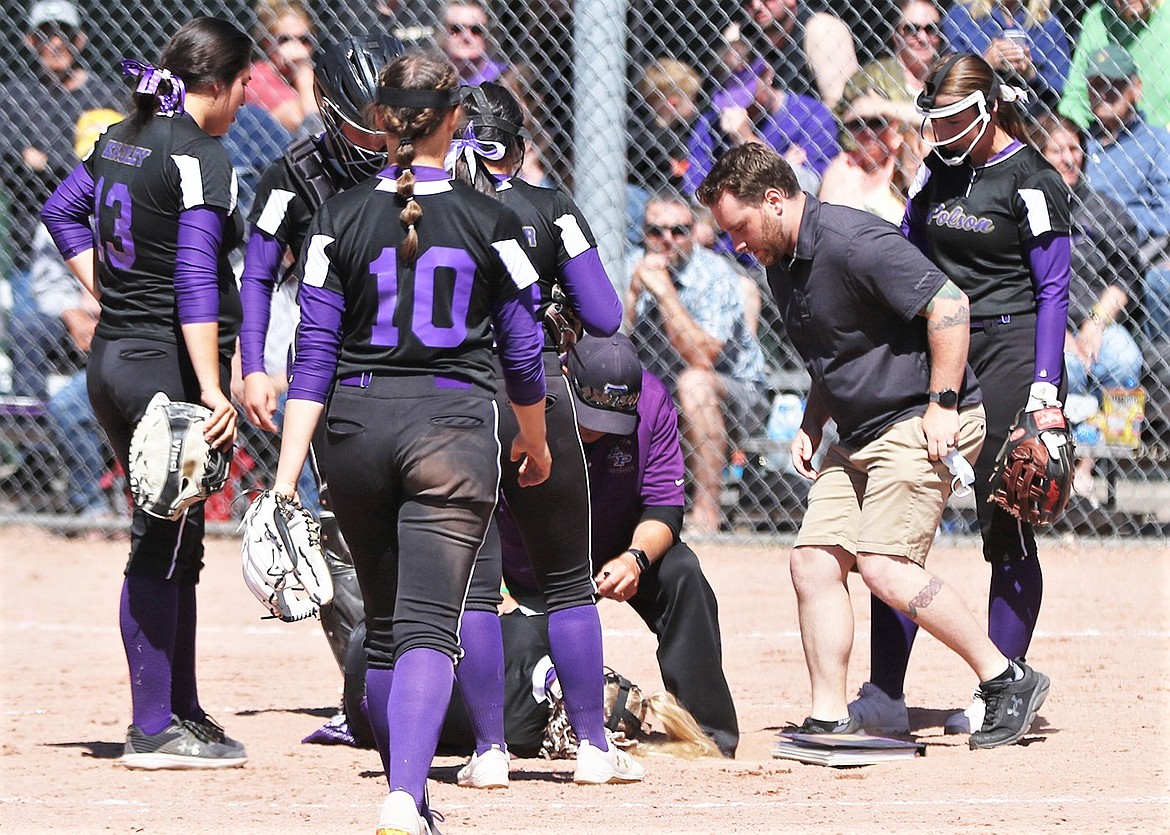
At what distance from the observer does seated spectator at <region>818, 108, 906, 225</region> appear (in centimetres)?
834

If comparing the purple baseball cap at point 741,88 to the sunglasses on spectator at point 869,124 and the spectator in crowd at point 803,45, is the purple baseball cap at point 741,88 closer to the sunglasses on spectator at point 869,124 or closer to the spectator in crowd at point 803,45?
the spectator in crowd at point 803,45

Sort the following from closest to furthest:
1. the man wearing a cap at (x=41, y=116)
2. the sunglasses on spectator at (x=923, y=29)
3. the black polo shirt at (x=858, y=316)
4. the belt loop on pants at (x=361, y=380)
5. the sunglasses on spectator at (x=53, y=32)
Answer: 1. the belt loop on pants at (x=361, y=380)
2. the black polo shirt at (x=858, y=316)
3. the sunglasses on spectator at (x=923, y=29)
4. the man wearing a cap at (x=41, y=116)
5. the sunglasses on spectator at (x=53, y=32)

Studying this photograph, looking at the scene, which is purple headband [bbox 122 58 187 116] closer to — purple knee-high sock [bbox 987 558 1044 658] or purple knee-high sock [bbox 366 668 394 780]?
purple knee-high sock [bbox 366 668 394 780]

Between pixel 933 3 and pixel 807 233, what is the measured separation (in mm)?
3974

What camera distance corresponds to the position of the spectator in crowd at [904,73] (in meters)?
8.27

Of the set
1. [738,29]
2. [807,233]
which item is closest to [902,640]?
[807,233]

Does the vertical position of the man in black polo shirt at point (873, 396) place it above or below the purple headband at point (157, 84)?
below

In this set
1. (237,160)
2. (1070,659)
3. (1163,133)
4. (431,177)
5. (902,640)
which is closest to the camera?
(431,177)

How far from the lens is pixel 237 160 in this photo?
9180 millimetres

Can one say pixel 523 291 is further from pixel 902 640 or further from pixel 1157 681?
pixel 1157 681

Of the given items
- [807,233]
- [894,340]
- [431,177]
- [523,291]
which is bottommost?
[894,340]

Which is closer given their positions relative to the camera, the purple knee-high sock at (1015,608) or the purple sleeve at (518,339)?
the purple sleeve at (518,339)

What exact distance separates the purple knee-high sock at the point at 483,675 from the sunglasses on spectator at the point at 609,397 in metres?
0.83

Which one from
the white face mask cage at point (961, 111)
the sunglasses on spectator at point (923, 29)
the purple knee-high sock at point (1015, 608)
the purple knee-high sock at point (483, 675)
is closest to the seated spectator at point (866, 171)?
Answer: the sunglasses on spectator at point (923, 29)
